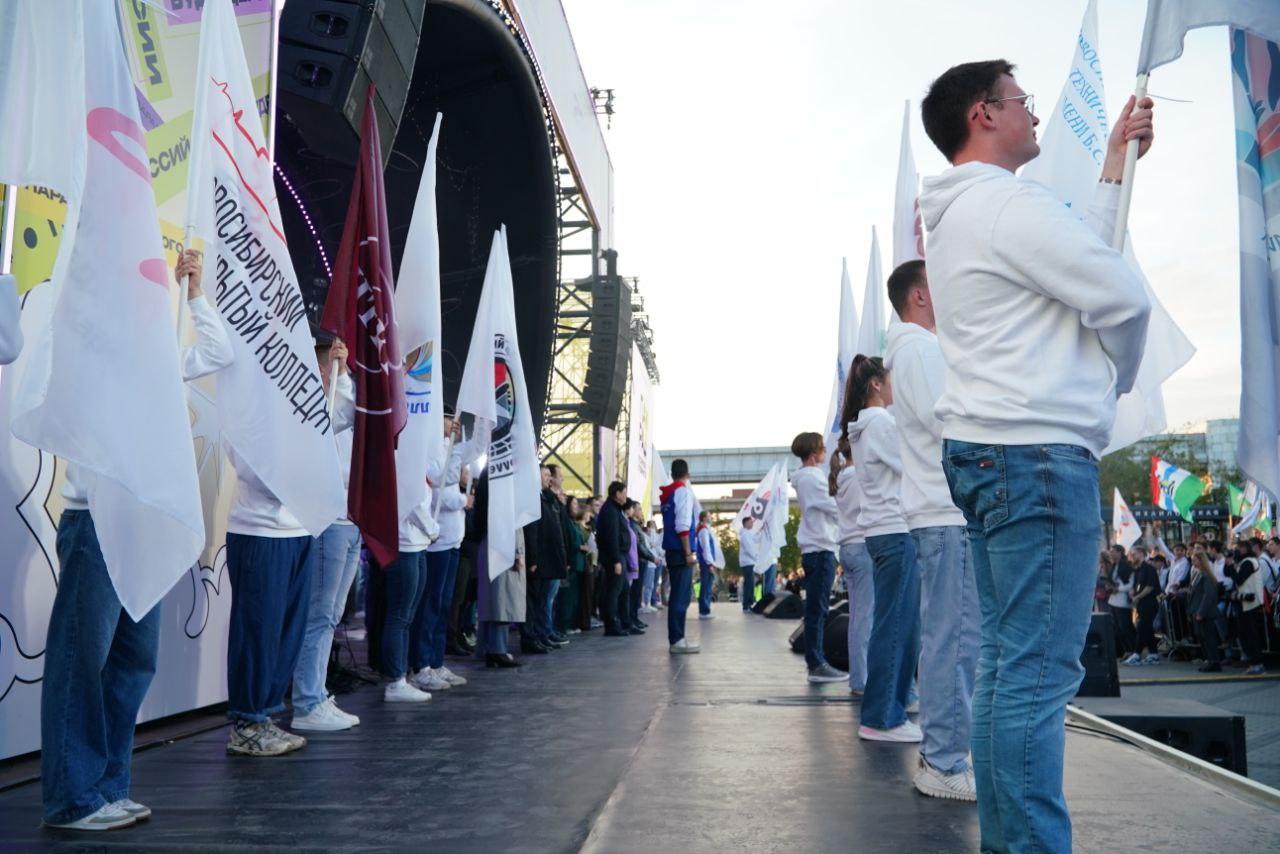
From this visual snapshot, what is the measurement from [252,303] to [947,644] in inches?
116

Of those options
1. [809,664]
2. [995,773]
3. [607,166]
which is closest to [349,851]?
[995,773]

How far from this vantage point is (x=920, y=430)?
13.4 ft

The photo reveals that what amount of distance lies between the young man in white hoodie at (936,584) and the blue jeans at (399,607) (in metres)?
3.51

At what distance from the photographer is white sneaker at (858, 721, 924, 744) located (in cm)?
489

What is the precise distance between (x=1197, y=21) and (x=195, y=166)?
10.9 ft

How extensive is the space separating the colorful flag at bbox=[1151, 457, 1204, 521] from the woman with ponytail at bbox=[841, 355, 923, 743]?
22.3 m

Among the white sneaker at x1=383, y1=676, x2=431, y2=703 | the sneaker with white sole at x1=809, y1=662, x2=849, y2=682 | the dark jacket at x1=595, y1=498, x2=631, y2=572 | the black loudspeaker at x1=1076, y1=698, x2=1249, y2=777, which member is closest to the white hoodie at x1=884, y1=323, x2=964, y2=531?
the black loudspeaker at x1=1076, y1=698, x2=1249, y2=777

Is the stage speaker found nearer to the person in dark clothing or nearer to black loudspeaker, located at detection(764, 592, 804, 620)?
the person in dark clothing

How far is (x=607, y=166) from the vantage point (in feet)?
77.0

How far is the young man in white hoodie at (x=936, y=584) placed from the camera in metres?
3.73

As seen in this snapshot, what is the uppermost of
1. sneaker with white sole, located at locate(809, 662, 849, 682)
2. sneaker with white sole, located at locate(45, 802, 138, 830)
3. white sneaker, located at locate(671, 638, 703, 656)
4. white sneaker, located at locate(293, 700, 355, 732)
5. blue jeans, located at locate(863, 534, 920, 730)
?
Result: blue jeans, located at locate(863, 534, 920, 730)

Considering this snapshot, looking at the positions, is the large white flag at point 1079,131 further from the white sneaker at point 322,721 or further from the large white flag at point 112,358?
the large white flag at point 112,358

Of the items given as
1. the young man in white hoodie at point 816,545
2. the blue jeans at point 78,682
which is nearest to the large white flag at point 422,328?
the young man in white hoodie at point 816,545

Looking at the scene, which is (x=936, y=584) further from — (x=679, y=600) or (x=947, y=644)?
(x=679, y=600)
